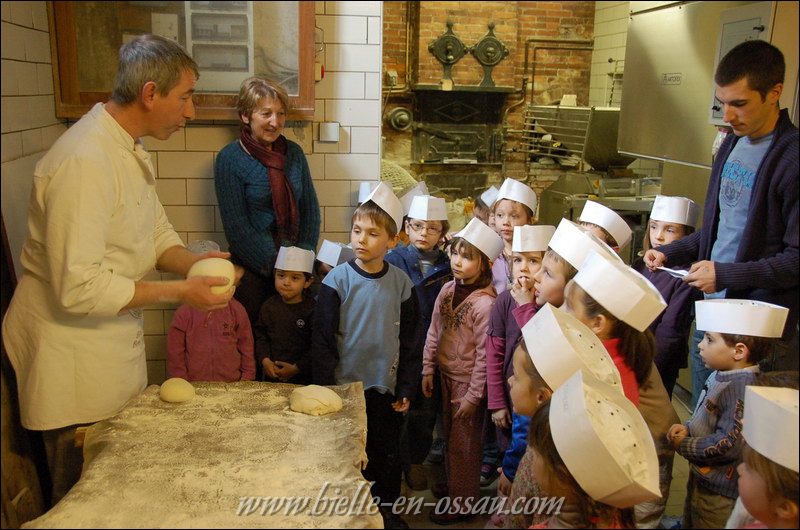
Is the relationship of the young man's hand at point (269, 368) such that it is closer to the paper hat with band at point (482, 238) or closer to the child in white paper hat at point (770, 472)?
the paper hat with band at point (482, 238)

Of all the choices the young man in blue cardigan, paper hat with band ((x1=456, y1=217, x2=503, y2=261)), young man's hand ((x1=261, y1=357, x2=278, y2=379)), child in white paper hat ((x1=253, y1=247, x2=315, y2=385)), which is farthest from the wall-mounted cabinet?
the young man in blue cardigan

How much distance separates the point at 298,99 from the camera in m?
2.82

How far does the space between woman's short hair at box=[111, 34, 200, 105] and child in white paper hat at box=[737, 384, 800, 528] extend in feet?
5.00

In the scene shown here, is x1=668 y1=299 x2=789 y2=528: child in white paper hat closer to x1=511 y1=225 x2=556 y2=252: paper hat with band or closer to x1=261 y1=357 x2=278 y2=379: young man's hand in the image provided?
x1=511 y1=225 x2=556 y2=252: paper hat with band

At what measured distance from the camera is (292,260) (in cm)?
267

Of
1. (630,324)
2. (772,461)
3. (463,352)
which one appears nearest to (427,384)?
(463,352)

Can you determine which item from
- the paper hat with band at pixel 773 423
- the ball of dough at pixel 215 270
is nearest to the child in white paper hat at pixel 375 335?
the ball of dough at pixel 215 270

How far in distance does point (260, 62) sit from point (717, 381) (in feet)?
6.02

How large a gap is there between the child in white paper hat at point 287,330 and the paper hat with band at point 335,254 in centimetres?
15

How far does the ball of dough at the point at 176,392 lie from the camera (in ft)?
6.14

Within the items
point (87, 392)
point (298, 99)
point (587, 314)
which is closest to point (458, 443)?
point (587, 314)

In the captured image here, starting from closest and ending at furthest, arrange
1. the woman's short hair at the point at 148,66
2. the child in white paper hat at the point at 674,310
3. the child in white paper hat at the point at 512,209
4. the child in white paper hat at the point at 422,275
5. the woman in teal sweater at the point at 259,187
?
the woman's short hair at the point at 148,66 → the child in white paper hat at the point at 674,310 → the woman in teal sweater at the point at 259,187 → the child in white paper hat at the point at 422,275 → the child in white paper hat at the point at 512,209

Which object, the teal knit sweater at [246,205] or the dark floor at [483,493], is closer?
the dark floor at [483,493]

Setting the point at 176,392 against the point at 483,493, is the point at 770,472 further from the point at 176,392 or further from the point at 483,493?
the point at 483,493
